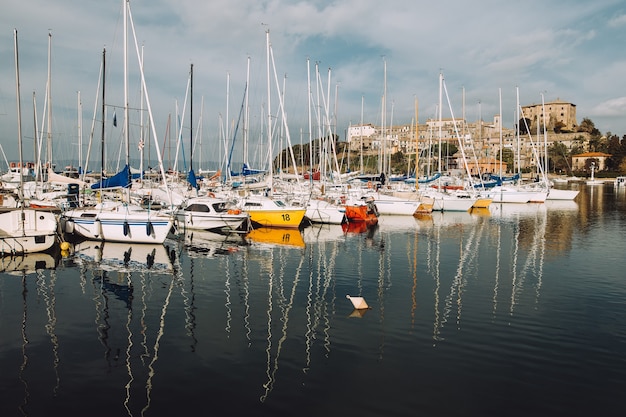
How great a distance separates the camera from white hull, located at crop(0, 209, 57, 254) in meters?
20.8

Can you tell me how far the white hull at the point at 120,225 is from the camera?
77.5 feet

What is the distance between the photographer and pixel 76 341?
11148 mm

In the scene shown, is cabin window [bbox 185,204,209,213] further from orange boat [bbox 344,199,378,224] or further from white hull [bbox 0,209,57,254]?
orange boat [bbox 344,199,378,224]

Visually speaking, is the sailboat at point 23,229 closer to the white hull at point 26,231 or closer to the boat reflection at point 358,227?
the white hull at point 26,231

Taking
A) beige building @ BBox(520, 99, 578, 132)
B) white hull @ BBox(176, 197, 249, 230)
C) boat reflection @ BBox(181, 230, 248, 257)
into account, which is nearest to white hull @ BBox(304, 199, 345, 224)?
white hull @ BBox(176, 197, 249, 230)

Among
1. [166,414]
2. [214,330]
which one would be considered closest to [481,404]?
[166,414]

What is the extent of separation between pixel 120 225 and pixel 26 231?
4.18 meters

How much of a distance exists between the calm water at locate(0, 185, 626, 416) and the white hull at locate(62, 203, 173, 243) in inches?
64.1

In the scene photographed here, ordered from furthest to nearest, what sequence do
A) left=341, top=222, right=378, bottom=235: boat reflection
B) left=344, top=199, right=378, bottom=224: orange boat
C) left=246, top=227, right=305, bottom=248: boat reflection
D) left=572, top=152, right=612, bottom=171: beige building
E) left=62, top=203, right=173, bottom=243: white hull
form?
left=572, top=152, right=612, bottom=171: beige building < left=344, top=199, right=378, bottom=224: orange boat < left=341, top=222, right=378, bottom=235: boat reflection < left=246, top=227, right=305, bottom=248: boat reflection < left=62, top=203, right=173, bottom=243: white hull

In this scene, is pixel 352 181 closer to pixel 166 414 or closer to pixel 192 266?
pixel 192 266

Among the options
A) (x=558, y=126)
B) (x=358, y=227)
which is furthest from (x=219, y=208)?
(x=558, y=126)

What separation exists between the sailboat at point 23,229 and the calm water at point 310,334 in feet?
4.18

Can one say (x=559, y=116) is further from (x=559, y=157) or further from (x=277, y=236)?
(x=277, y=236)

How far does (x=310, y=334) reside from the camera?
1180 cm
